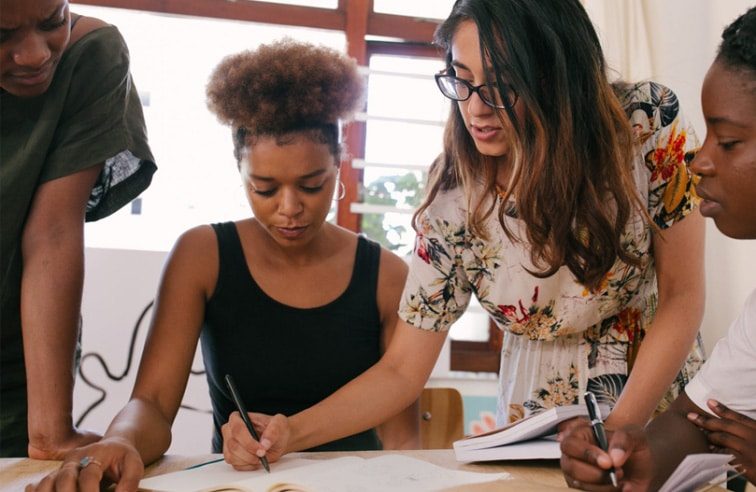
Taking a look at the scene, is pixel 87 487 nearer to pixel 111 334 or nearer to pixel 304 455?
pixel 304 455

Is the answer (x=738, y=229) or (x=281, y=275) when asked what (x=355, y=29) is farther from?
(x=738, y=229)

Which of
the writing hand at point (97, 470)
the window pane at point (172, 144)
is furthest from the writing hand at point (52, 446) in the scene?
the window pane at point (172, 144)

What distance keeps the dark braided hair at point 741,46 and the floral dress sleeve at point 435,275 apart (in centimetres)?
46

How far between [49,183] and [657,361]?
895mm

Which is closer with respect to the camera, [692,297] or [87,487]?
[87,487]

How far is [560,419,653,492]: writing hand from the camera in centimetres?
91

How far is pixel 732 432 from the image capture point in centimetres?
101

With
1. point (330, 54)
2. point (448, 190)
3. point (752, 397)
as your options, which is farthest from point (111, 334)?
point (752, 397)

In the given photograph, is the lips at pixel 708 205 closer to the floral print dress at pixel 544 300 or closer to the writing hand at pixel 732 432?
the floral print dress at pixel 544 300

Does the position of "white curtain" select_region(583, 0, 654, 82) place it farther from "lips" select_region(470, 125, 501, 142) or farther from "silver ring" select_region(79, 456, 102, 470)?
"silver ring" select_region(79, 456, 102, 470)

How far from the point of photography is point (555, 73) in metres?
1.16

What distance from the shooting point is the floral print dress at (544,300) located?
4.23 ft

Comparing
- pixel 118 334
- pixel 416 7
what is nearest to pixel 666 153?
pixel 118 334

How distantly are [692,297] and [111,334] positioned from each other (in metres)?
2.31
